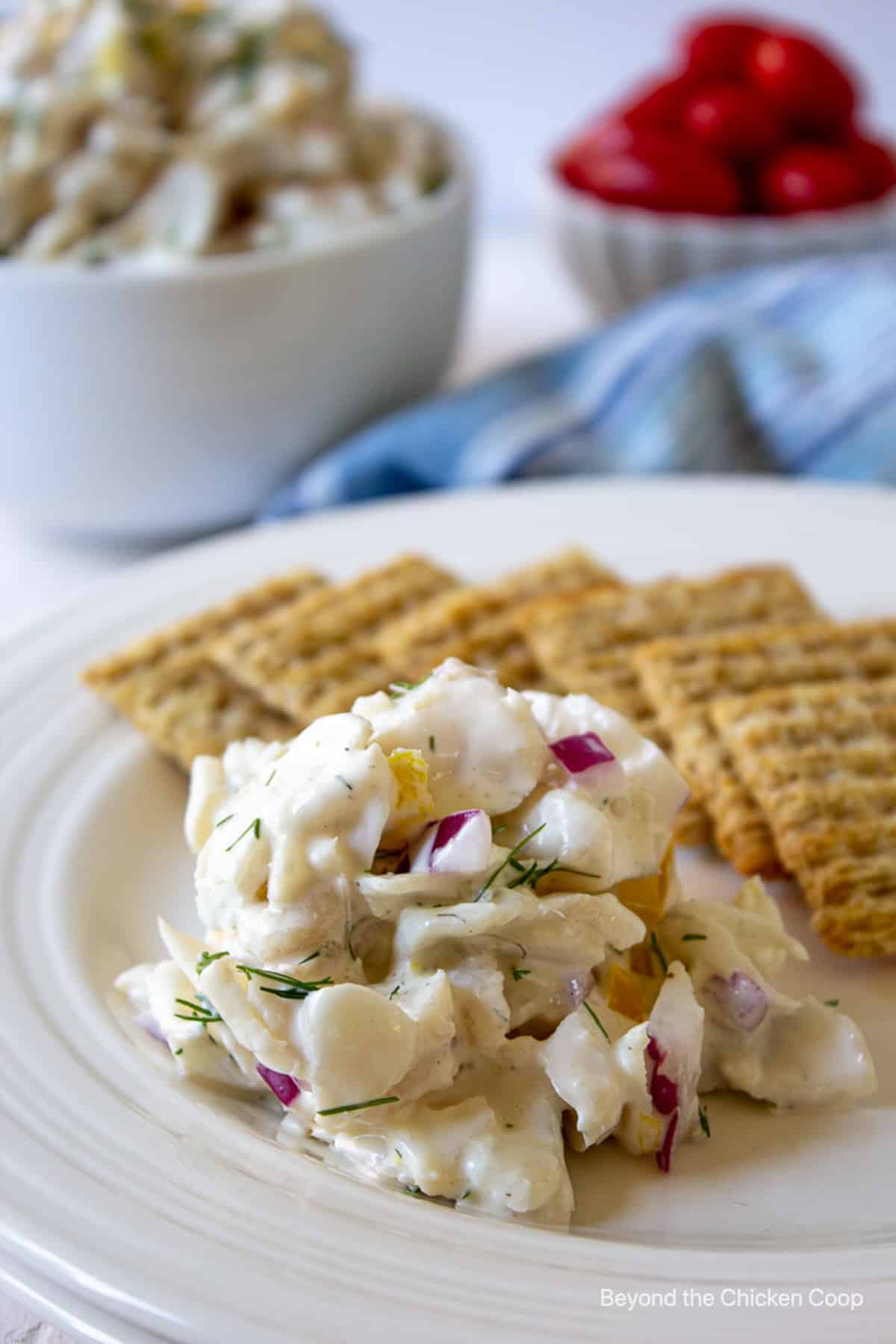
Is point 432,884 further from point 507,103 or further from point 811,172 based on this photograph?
point 507,103

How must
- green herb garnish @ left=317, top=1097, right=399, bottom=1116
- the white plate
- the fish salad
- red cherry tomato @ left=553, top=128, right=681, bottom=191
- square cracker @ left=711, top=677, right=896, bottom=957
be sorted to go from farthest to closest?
red cherry tomato @ left=553, top=128, right=681, bottom=191 → the fish salad → square cracker @ left=711, top=677, right=896, bottom=957 → green herb garnish @ left=317, top=1097, right=399, bottom=1116 → the white plate

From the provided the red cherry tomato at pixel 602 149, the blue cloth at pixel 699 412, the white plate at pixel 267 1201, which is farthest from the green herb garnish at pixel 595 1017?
the red cherry tomato at pixel 602 149

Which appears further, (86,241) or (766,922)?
(86,241)

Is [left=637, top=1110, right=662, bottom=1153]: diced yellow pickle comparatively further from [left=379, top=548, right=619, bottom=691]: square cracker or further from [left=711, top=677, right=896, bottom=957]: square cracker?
[left=379, top=548, right=619, bottom=691]: square cracker

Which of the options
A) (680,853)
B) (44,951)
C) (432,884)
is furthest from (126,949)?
A: (680,853)

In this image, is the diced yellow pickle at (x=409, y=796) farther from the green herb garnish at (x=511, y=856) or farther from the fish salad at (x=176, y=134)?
the fish salad at (x=176, y=134)

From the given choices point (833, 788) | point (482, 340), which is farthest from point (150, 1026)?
point (482, 340)

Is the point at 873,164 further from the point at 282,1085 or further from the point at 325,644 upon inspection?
the point at 282,1085

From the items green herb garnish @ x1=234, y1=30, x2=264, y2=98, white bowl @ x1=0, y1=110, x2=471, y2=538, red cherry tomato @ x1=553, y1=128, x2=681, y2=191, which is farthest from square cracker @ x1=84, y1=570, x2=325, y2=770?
red cherry tomato @ x1=553, y1=128, x2=681, y2=191
